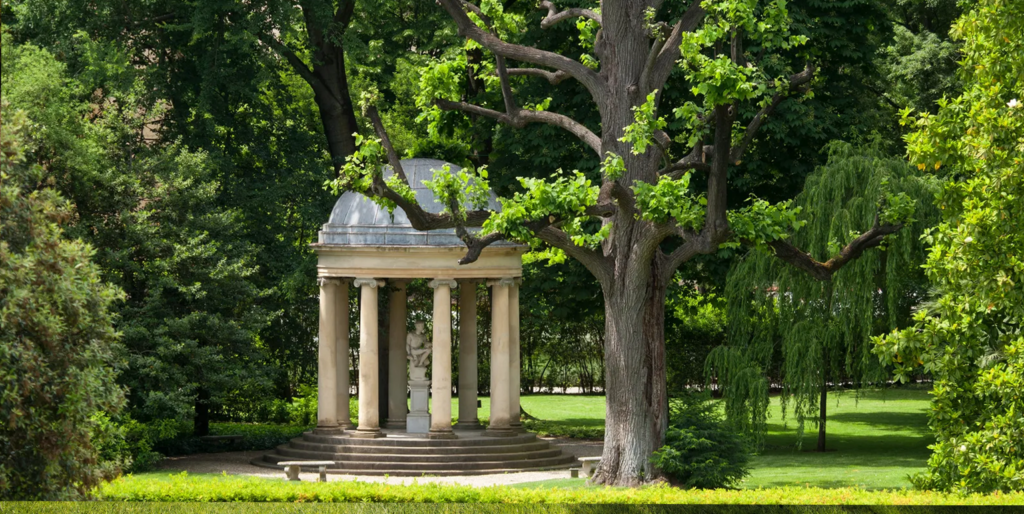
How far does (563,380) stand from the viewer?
47.8m

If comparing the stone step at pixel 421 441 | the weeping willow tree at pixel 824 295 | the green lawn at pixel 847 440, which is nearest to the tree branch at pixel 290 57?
the stone step at pixel 421 441

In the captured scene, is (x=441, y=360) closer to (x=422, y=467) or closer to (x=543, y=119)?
(x=422, y=467)

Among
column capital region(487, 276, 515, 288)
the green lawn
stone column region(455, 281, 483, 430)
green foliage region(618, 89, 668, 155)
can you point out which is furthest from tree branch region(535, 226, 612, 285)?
stone column region(455, 281, 483, 430)

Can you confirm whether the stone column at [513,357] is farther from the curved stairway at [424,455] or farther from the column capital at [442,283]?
the column capital at [442,283]

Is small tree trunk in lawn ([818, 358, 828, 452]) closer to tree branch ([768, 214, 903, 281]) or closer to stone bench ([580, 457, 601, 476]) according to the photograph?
stone bench ([580, 457, 601, 476])

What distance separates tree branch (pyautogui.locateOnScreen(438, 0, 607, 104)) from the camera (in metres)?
20.7

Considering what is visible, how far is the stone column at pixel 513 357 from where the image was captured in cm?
2803

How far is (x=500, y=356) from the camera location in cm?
2781

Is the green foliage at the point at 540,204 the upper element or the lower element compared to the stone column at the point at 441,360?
upper

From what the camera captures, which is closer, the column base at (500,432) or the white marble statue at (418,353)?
the column base at (500,432)

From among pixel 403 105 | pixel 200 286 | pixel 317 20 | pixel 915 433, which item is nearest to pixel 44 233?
pixel 200 286

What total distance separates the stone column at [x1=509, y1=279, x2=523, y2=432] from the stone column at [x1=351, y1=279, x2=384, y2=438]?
3.05 meters

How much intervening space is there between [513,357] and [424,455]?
3.52 meters

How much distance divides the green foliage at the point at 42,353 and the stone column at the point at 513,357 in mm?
14124
